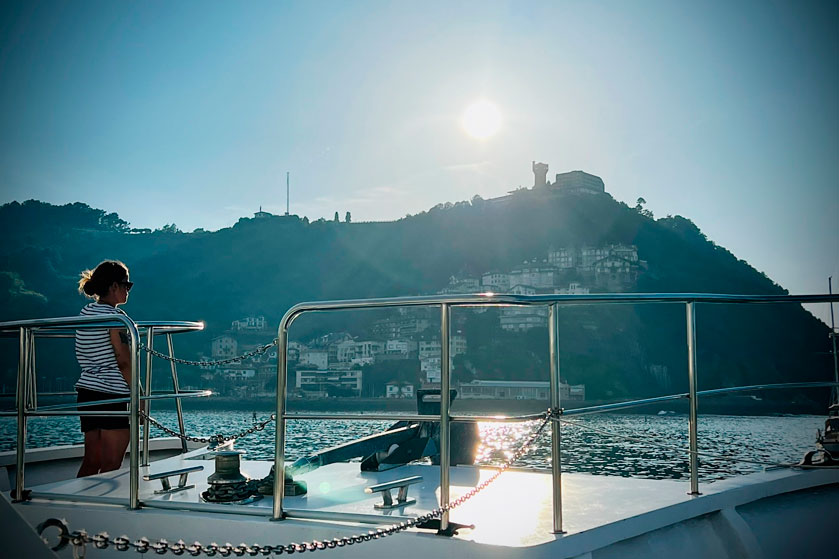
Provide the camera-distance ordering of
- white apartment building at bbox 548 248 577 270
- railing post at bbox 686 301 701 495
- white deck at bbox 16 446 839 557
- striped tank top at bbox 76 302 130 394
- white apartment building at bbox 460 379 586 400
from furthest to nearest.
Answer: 1. white apartment building at bbox 548 248 577 270
2. white apartment building at bbox 460 379 586 400
3. striped tank top at bbox 76 302 130 394
4. railing post at bbox 686 301 701 495
5. white deck at bbox 16 446 839 557

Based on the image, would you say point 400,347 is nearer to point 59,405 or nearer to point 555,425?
point 59,405

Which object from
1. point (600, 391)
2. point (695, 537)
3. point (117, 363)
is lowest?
point (600, 391)

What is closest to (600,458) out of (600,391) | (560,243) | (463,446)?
(463,446)

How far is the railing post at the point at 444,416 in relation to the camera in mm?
2689

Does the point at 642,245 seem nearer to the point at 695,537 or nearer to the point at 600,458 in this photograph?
the point at 600,458

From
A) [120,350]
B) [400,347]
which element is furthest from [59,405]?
[400,347]

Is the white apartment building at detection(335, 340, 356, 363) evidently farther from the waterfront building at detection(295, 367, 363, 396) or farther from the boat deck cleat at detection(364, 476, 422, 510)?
the boat deck cleat at detection(364, 476, 422, 510)

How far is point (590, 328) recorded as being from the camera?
119 m

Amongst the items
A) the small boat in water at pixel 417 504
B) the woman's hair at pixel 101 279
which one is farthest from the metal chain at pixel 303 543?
the woman's hair at pixel 101 279

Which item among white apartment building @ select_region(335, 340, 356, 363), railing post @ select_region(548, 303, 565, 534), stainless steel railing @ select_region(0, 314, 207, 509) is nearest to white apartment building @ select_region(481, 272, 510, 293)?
white apartment building @ select_region(335, 340, 356, 363)

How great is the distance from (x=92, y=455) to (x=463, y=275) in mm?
124490

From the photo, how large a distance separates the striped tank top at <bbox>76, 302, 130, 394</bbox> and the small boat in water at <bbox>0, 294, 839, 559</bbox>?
0.32 m

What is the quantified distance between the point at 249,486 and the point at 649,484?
2.03 m

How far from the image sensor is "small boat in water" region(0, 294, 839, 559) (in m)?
2.73
